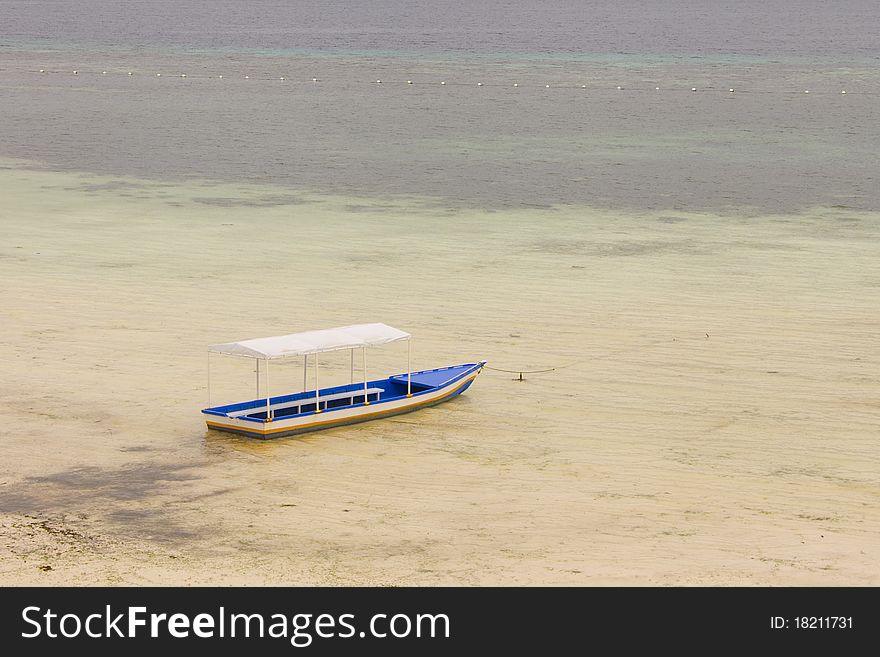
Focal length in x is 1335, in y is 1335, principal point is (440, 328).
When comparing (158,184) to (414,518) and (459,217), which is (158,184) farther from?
(414,518)

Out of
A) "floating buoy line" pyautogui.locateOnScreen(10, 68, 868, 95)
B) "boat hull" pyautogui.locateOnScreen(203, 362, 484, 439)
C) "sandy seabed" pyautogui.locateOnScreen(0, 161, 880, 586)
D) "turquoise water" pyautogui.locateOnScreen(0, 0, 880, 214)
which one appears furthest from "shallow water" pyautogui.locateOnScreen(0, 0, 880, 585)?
"floating buoy line" pyautogui.locateOnScreen(10, 68, 868, 95)

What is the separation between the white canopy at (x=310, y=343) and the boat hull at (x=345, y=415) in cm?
76

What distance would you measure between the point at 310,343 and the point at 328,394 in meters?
0.81

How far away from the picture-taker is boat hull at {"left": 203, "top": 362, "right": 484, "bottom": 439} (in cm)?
1761

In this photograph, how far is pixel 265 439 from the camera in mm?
17609

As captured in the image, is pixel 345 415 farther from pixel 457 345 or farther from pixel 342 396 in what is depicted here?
pixel 457 345

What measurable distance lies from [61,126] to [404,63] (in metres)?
44.8

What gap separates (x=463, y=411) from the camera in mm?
19172

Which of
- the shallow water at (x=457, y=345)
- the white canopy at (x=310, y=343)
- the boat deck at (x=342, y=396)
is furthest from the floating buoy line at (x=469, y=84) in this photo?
the white canopy at (x=310, y=343)

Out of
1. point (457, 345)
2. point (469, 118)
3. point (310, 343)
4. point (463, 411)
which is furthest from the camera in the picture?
point (469, 118)

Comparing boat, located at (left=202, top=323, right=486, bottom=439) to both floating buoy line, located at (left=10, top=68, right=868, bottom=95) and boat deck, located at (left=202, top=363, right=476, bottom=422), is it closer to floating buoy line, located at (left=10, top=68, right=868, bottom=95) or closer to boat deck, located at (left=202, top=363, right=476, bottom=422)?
boat deck, located at (left=202, top=363, right=476, bottom=422)

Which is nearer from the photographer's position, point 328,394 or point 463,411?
point 328,394

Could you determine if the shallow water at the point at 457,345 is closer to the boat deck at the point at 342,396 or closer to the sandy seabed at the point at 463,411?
the sandy seabed at the point at 463,411

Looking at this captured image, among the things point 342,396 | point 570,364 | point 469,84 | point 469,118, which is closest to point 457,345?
point 570,364
